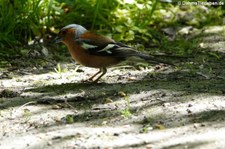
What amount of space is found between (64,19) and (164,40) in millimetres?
1484

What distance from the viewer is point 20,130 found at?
4.17m

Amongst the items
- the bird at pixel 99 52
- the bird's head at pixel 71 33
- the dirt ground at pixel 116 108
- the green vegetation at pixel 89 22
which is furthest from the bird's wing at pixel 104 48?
the green vegetation at pixel 89 22

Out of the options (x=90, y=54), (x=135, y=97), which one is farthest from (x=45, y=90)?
(x=135, y=97)

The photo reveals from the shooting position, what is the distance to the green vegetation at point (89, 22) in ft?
23.7

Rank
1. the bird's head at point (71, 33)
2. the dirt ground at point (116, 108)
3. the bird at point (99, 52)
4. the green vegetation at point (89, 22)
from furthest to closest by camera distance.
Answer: the green vegetation at point (89, 22) < the bird's head at point (71, 33) < the bird at point (99, 52) < the dirt ground at point (116, 108)

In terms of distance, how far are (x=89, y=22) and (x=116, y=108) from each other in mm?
3533

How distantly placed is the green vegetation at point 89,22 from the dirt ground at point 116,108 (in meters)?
0.92

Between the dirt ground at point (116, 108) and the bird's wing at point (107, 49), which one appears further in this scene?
the bird's wing at point (107, 49)

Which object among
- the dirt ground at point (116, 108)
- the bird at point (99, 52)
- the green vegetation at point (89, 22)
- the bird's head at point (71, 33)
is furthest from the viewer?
the green vegetation at point (89, 22)

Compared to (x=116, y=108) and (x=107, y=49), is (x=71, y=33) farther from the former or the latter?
(x=116, y=108)

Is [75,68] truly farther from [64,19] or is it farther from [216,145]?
[216,145]

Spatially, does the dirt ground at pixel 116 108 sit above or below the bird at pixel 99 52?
below

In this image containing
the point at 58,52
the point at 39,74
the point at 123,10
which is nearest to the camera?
the point at 39,74

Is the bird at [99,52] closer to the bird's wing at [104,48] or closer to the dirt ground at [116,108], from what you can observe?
the bird's wing at [104,48]
